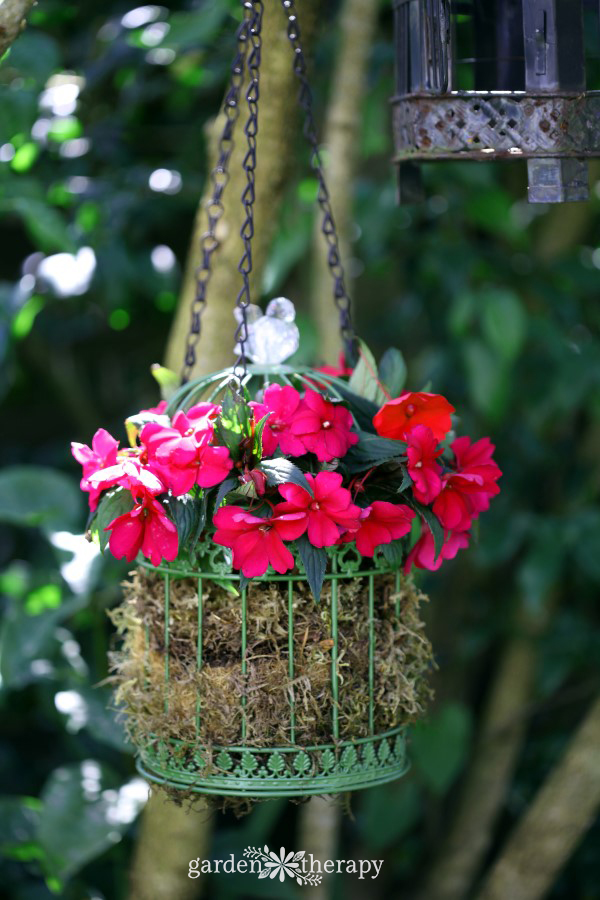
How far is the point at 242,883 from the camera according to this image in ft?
6.14

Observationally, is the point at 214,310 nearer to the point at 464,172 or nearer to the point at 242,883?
the point at 464,172

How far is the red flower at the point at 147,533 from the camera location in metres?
0.90

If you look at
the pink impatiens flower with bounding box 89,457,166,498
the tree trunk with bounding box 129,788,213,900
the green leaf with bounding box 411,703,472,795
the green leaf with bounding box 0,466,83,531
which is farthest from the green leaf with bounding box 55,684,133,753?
the pink impatiens flower with bounding box 89,457,166,498

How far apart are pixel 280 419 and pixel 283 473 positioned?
81mm

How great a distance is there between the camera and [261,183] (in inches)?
59.6

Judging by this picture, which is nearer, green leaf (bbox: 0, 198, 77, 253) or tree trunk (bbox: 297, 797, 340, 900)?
green leaf (bbox: 0, 198, 77, 253)

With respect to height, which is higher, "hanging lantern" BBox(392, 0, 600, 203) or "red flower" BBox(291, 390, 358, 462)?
"hanging lantern" BBox(392, 0, 600, 203)

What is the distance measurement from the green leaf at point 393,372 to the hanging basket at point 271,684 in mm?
221

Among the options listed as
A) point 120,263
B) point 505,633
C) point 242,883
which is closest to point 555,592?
point 505,633

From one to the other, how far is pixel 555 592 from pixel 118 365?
1.38 m

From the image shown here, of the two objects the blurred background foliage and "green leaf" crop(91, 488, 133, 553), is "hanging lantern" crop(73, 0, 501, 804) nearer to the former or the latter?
"green leaf" crop(91, 488, 133, 553)

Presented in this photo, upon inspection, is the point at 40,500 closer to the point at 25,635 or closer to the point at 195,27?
the point at 25,635

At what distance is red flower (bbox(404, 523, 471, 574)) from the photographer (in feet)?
3.25

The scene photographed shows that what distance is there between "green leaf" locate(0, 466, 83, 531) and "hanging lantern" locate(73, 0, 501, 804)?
803mm
